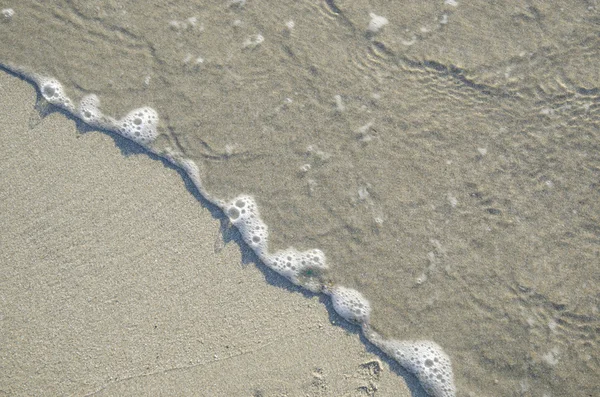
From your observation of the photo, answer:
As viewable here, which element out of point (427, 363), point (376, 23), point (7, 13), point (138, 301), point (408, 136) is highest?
point (376, 23)

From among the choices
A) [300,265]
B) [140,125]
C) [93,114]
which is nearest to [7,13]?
[93,114]

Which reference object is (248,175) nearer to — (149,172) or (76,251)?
(149,172)

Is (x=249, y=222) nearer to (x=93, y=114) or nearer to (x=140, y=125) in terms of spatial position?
(x=140, y=125)

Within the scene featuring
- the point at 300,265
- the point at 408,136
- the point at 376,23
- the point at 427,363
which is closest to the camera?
the point at 427,363

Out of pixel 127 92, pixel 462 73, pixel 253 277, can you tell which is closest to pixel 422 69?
pixel 462 73

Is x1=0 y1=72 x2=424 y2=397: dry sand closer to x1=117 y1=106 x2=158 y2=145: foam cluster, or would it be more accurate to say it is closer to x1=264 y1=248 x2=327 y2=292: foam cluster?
x1=264 y1=248 x2=327 y2=292: foam cluster

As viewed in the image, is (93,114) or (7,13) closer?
(93,114)
